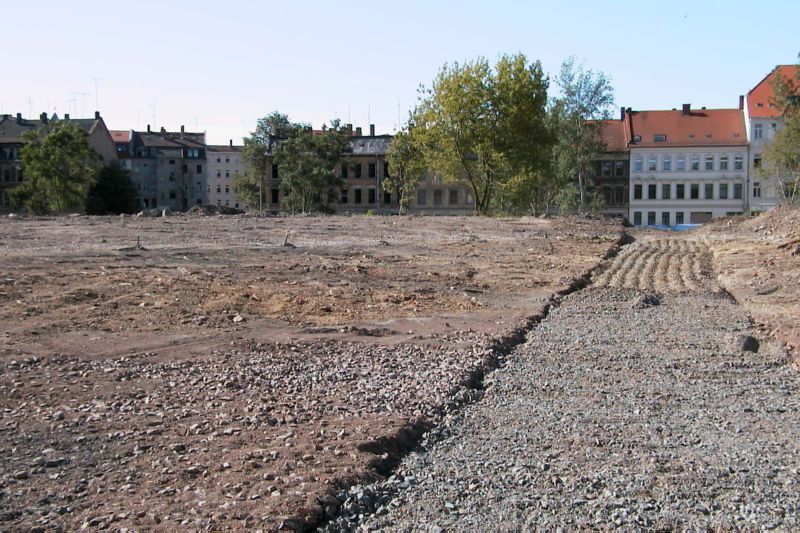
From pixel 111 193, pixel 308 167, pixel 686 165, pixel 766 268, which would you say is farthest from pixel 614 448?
pixel 686 165

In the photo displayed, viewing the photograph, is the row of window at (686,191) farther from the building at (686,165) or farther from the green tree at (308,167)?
the green tree at (308,167)

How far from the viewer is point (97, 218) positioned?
4444 cm

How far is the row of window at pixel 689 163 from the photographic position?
9231cm

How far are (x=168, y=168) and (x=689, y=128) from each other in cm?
7326

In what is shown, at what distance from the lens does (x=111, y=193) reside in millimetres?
82188

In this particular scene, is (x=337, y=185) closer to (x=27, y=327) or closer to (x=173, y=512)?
(x=27, y=327)

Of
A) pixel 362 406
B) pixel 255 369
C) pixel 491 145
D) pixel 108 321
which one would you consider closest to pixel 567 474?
pixel 362 406

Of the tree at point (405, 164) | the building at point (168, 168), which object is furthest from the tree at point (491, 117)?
the building at point (168, 168)

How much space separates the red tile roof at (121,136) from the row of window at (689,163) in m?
71.1

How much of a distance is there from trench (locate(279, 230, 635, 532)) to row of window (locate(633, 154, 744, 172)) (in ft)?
277

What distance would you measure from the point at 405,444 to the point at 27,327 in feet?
26.2

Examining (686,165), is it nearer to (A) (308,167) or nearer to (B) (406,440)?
(A) (308,167)

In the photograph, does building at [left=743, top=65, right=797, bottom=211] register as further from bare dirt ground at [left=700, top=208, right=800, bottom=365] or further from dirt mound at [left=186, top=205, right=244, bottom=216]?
dirt mound at [left=186, top=205, right=244, bottom=216]

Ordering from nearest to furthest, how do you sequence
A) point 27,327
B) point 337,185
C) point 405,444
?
point 405,444, point 27,327, point 337,185
